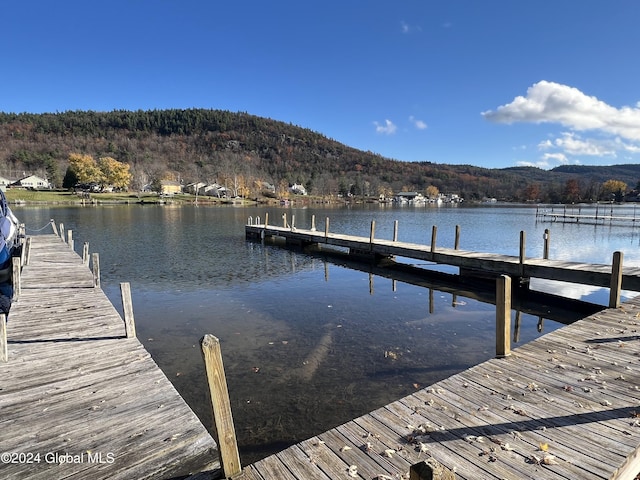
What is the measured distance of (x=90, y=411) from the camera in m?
5.14

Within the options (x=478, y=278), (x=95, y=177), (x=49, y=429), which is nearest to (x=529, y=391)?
(x=49, y=429)

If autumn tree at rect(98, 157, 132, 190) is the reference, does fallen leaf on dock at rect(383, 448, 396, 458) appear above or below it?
below

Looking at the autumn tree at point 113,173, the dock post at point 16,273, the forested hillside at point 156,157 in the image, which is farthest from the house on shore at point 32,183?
the dock post at point 16,273

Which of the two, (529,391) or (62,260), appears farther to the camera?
(62,260)

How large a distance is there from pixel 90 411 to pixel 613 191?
18710 cm

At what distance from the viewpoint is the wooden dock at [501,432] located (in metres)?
3.76

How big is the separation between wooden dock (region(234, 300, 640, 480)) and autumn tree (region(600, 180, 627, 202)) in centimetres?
17356

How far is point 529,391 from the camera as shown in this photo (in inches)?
211

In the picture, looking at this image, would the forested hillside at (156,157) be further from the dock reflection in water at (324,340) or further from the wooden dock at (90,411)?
the wooden dock at (90,411)

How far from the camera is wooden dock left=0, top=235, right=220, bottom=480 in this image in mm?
A: 4160

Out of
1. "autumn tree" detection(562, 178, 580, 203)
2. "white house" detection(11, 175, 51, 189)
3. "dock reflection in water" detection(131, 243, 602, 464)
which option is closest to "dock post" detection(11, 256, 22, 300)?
"dock reflection in water" detection(131, 243, 602, 464)

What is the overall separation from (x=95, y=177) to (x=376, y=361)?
120 m

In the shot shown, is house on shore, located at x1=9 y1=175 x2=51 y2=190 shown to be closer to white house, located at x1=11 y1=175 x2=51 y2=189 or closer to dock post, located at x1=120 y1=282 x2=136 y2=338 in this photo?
white house, located at x1=11 y1=175 x2=51 y2=189

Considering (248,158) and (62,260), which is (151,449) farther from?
(248,158)
